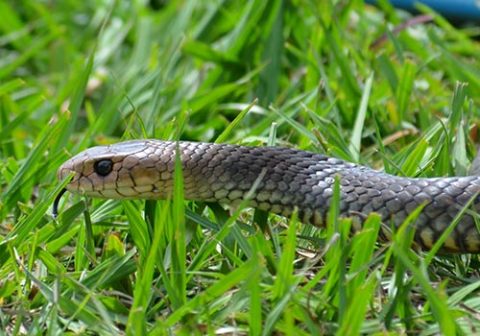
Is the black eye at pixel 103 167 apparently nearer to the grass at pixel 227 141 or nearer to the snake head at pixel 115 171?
the snake head at pixel 115 171

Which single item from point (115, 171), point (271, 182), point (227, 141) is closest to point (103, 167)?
point (115, 171)

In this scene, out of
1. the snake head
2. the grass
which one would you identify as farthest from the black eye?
the grass

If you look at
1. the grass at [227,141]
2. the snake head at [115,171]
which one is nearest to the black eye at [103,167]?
the snake head at [115,171]

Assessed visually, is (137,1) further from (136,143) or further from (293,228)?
(293,228)

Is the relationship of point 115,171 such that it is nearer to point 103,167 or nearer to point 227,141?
point 103,167

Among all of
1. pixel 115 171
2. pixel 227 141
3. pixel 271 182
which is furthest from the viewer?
pixel 227 141

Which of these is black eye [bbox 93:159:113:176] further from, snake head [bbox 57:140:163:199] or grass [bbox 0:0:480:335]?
grass [bbox 0:0:480:335]
